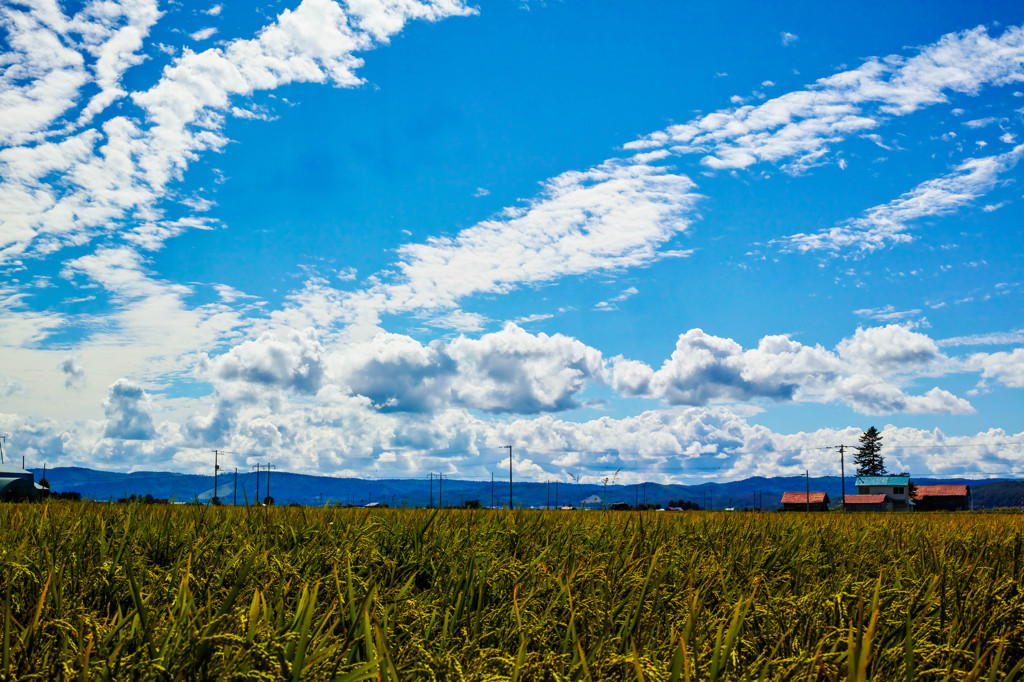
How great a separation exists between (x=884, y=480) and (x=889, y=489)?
311 cm

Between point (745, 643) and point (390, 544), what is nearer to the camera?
point (745, 643)

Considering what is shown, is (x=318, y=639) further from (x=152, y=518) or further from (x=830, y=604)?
(x=152, y=518)

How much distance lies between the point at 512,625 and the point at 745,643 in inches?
47.5

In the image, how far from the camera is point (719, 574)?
4840 mm

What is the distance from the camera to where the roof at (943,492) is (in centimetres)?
15588

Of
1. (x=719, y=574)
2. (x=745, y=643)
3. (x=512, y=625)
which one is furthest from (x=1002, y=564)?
(x=512, y=625)

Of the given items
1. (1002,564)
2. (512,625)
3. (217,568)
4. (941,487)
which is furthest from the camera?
(941,487)

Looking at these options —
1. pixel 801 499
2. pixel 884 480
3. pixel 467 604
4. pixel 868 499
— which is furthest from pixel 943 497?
pixel 467 604

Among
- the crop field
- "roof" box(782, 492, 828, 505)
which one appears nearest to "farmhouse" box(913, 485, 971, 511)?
"roof" box(782, 492, 828, 505)

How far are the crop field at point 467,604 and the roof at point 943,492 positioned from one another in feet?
577

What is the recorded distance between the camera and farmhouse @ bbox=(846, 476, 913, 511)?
5753 inches

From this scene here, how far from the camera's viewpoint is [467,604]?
4012mm

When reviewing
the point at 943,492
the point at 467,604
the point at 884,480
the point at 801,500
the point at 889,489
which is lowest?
the point at 801,500

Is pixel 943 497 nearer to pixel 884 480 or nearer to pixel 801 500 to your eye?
pixel 884 480
